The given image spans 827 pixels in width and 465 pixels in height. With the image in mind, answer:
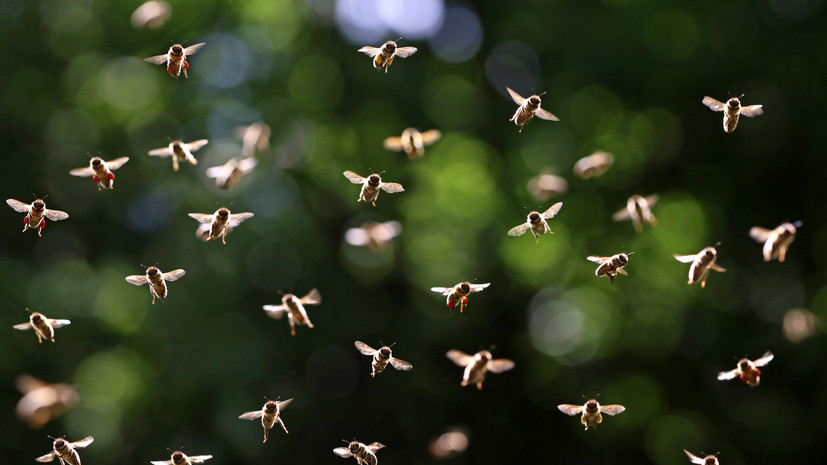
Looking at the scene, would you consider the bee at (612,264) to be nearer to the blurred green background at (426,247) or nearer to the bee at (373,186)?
the bee at (373,186)

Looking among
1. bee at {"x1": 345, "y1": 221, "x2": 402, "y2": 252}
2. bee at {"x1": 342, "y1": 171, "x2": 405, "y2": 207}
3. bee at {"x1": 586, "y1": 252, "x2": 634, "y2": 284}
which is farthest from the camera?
bee at {"x1": 345, "y1": 221, "x2": 402, "y2": 252}

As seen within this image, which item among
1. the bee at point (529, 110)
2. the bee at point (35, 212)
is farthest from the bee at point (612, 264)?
the bee at point (35, 212)

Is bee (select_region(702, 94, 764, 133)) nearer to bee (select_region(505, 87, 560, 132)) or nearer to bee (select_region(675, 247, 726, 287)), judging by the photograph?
bee (select_region(675, 247, 726, 287))

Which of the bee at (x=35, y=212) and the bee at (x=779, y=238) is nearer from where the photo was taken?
the bee at (x=779, y=238)

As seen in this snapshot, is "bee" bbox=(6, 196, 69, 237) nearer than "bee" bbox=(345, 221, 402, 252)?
Yes

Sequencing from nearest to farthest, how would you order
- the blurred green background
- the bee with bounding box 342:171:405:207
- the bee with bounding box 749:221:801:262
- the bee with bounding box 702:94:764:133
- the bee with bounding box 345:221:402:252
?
the bee with bounding box 749:221:801:262, the bee with bounding box 702:94:764:133, the bee with bounding box 342:171:405:207, the bee with bounding box 345:221:402:252, the blurred green background

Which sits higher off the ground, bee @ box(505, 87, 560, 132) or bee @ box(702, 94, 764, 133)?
bee @ box(702, 94, 764, 133)

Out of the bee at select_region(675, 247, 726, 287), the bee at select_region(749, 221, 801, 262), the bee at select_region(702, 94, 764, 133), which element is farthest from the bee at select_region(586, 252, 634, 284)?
the bee at select_region(702, 94, 764, 133)

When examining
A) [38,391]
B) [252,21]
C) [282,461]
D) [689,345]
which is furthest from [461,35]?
[38,391]

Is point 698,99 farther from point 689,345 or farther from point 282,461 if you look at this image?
point 282,461
